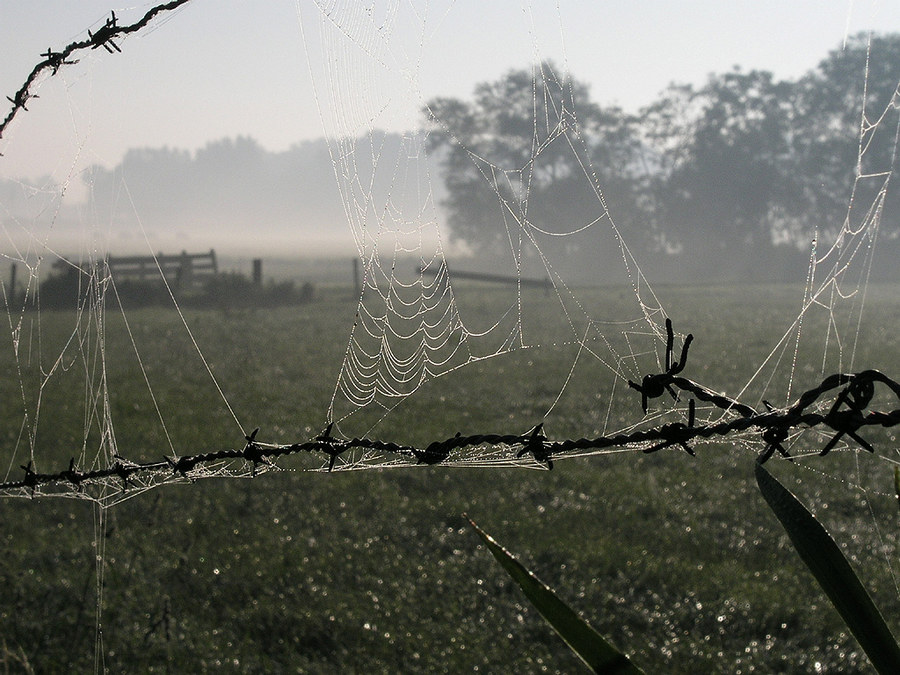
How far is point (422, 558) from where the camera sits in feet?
15.4

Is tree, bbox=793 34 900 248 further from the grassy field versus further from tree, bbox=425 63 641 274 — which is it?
the grassy field

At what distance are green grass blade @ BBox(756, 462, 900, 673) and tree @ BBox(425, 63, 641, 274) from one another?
102ft

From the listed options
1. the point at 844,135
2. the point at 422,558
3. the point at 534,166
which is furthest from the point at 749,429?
the point at 844,135

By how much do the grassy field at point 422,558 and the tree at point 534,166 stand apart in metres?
26.3

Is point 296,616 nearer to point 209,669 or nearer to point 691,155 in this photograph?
point 209,669

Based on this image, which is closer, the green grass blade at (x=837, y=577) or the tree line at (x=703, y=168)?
the green grass blade at (x=837, y=577)

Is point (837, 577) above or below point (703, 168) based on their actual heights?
below

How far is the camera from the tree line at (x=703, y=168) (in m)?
34.5

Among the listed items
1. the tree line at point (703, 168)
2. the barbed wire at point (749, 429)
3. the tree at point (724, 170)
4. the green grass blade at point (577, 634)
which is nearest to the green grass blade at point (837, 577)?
the barbed wire at point (749, 429)

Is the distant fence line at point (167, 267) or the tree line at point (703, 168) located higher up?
the tree line at point (703, 168)

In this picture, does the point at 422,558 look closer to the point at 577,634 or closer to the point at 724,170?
the point at 577,634

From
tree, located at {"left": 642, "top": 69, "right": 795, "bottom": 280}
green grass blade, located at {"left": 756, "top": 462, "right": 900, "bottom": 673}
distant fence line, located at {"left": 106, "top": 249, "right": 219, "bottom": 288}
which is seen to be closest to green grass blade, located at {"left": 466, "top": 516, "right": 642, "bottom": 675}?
green grass blade, located at {"left": 756, "top": 462, "right": 900, "bottom": 673}

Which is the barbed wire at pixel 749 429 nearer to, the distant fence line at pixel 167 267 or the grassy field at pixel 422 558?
the grassy field at pixel 422 558

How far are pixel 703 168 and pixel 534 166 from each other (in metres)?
10.9
